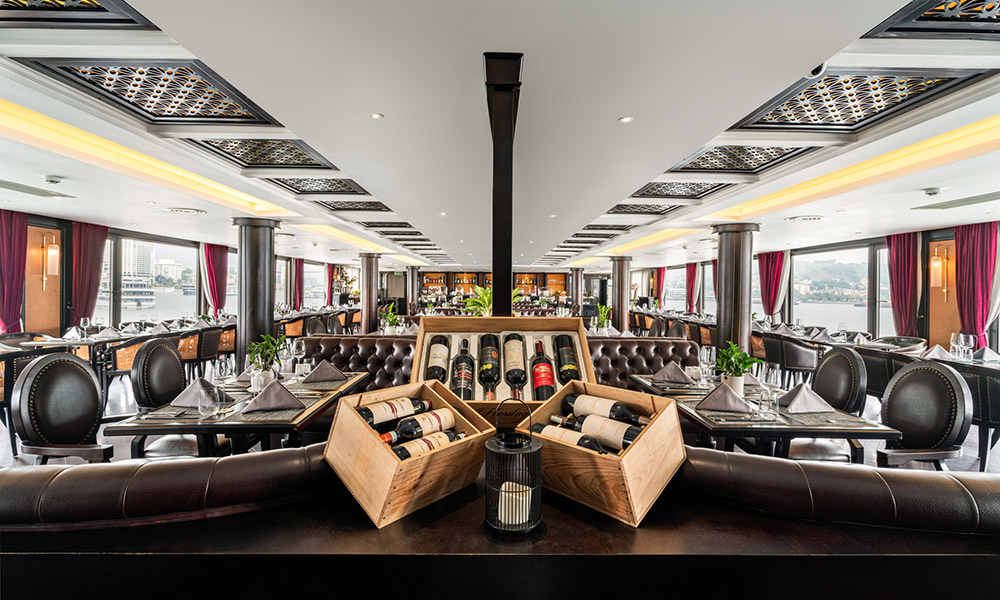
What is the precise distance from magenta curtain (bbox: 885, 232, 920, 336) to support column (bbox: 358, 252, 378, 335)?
12.2 meters

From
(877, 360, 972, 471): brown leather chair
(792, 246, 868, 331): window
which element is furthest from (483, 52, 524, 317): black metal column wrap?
(792, 246, 868, 331): window

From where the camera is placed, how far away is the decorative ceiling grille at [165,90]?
8.11 feet

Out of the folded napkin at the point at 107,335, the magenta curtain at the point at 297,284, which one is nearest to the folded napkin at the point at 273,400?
the folded napkin at the point at 107,335

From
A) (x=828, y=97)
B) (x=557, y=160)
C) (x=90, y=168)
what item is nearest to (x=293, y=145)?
(x=90, y=168)

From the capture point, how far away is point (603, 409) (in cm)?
108

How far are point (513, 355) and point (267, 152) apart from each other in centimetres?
375

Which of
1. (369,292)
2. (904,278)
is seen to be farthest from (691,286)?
(369,292)

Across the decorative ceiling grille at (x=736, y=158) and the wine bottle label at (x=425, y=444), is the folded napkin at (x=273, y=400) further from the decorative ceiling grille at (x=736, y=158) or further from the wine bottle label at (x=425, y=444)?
the decorative ceiling grille at (x=736, y=158)

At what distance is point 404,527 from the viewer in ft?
2.85

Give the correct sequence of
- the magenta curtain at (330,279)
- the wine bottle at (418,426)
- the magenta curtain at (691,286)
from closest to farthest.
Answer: the wine bottle at (418,426) < the magenta curtain at (691,286) < the magenta curtain at (330,279)

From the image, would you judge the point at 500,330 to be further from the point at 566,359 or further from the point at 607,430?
the point at 607,430

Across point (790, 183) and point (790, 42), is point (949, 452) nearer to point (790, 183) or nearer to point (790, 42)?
point (790, 42)

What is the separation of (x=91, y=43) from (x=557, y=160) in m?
2.87

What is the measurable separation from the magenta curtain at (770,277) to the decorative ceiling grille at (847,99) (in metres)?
9.25
